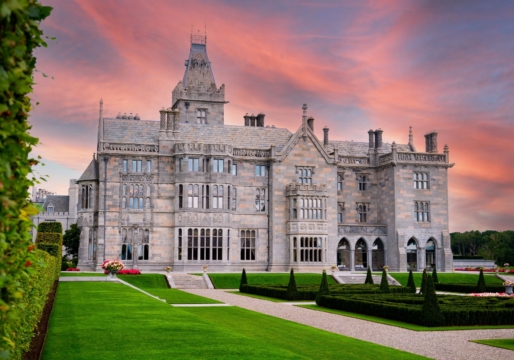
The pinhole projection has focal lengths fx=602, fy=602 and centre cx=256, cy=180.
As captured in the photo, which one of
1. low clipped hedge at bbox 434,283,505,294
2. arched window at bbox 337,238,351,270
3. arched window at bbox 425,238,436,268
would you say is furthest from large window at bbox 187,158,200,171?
arched window at bbox 425,238,436,268

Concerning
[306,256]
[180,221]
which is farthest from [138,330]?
[306,256]

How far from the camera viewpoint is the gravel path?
17.7m

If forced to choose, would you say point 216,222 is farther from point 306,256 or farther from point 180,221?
point 306,256

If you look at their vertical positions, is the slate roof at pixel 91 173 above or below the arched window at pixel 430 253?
above

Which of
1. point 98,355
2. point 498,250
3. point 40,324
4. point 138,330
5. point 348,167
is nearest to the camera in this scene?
point 98,355

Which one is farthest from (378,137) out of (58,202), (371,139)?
(58,202)

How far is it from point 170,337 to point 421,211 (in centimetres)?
4997

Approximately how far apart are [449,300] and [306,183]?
29.9 m

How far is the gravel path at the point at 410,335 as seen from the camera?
17672 mm

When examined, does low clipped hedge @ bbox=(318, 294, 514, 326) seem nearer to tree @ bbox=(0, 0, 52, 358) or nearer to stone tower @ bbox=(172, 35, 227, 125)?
tree @ bbox=(0, 0, 52, 358)

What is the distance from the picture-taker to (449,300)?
96.8ft

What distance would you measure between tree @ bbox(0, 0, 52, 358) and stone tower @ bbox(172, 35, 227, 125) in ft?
210

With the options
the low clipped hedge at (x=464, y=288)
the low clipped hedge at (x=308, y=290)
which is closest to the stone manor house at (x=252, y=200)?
the low clipped hedge at (x=464, y=288)

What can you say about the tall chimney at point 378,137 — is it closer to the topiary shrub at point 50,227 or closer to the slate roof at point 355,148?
the slate roof at point 355,148
